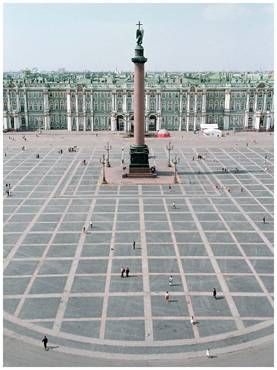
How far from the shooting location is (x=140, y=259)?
135 feet

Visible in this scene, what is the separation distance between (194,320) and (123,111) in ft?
336

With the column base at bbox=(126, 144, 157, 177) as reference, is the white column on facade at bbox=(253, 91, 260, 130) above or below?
above

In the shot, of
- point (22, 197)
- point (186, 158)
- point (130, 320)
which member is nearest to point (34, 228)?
point (22, 197)

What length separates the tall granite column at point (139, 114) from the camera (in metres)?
69.0

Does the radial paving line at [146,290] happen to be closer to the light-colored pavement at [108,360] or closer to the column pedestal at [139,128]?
the light-colored pavement at [108,360]

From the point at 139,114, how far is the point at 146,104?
197ft

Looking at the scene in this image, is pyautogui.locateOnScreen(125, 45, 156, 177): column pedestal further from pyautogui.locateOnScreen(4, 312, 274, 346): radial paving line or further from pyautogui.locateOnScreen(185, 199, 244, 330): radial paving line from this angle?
pyautogui.locateOnScreen(4, 312, 274, 346): radial paving line

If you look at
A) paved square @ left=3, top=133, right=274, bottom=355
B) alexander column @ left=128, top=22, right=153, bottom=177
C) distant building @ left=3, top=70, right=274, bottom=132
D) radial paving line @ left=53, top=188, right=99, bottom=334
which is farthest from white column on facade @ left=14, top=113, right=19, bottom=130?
radial paving line @ left=53, top=188, right=99, bottom=334

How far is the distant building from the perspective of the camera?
424 ft

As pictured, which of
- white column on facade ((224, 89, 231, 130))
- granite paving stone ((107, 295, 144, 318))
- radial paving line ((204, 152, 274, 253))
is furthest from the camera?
white column on facade ((224, 89, 231, 130))

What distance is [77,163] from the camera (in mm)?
85312

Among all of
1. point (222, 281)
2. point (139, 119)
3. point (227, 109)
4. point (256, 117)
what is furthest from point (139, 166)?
point (256, 117)

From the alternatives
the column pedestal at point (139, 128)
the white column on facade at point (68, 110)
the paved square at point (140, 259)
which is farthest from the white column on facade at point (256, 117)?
the column pedestal at point (139, 128)

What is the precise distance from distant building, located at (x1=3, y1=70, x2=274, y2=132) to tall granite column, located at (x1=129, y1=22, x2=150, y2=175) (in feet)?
187
